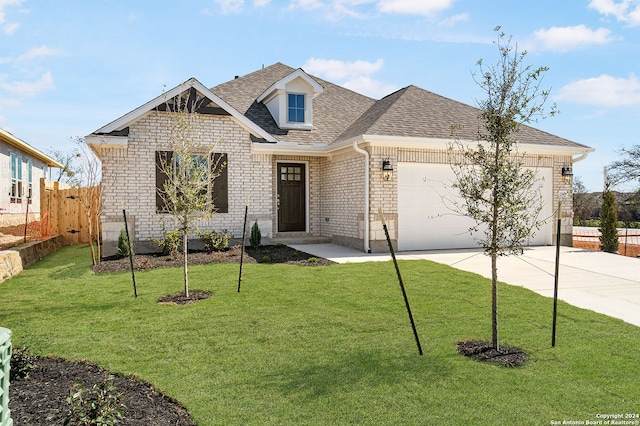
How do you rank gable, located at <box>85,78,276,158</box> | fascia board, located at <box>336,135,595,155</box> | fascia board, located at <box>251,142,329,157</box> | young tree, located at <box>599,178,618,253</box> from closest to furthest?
gable, located at <box>85,78,276,158</box> → fascia board, located at <box>336,135,595,155</box> → fascia board, located at <box>251,142,329,157</box> → young tree, located at <box>599,178,618,253</box>

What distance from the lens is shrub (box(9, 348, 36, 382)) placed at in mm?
3930

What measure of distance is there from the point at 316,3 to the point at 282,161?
5.92 m

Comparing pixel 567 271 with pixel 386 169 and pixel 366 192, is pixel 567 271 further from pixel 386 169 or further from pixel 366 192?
pixel 366 192

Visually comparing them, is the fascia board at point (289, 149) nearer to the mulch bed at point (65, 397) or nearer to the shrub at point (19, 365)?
the mulch bed at point (65, 397)

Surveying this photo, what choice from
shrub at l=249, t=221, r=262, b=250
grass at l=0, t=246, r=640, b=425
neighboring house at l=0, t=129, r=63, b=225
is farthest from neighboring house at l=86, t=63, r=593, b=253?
grass at l=0, t=246, r=640, b=425

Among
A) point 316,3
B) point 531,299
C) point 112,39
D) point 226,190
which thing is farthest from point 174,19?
point 531,299

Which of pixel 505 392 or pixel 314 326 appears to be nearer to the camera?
pixel 505 392

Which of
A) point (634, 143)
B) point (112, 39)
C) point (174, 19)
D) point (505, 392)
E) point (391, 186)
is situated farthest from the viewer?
point (634, 143)

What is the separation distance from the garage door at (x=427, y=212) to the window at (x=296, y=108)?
440 centimetres

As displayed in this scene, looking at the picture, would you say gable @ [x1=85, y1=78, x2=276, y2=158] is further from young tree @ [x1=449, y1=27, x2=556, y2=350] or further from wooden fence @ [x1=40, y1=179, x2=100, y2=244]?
young tree @ [x1=449, y1=27, x2=556, y2=350]

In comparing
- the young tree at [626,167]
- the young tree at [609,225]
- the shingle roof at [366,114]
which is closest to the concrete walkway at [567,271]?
the young tree at [609,225]

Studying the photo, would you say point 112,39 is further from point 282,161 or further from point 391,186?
point 391,186

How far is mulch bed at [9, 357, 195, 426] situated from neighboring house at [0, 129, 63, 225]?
35.4ft

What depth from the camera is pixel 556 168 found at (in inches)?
538
